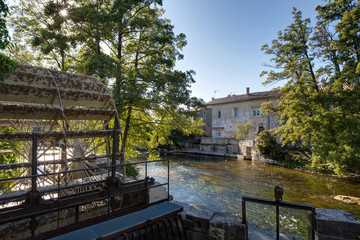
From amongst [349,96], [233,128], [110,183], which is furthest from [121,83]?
[233,128]

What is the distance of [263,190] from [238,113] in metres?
19.0

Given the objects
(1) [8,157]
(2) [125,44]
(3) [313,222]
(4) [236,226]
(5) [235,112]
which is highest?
(2) [125,44]

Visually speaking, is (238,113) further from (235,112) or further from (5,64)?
(5,64)

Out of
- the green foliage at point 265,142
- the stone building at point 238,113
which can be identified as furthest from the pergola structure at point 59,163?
the stone building at point 238,113

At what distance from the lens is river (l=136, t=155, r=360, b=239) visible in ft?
22.7

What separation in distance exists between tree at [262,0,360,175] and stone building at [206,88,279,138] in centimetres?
1077

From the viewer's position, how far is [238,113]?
28125mm

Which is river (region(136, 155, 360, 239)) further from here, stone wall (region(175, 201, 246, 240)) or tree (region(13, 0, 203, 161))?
tree (region(13, 0, 203, 161))

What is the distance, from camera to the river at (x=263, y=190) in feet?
22.7

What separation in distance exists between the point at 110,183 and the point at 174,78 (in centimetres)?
605

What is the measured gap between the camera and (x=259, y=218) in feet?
22.5

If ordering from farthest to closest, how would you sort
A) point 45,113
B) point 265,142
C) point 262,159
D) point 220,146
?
point 220,146
point 262,159
point 265,142
point 45,113

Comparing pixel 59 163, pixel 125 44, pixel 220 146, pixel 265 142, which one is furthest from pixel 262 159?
pixel 59 163

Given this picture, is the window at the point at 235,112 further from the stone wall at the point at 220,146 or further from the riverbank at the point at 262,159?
the riverbank at the point at 262,159
